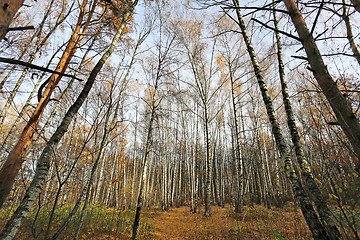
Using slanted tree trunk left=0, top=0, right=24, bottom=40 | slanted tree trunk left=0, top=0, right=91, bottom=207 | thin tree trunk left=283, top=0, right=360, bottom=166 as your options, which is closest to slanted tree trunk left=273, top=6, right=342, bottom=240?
thin tree trunk left=283, top=0, right=360, bottom=166

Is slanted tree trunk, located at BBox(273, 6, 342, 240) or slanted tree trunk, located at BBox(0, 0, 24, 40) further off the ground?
slanted tree trunk, located at BBox(0, 0, 24, 40)

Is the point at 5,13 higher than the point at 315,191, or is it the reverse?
the point at 5,13

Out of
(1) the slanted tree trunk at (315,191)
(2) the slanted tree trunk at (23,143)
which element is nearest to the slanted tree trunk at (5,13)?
(2) the slanted tree trunk at (23,143)

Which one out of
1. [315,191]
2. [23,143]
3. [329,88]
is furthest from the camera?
[23,143]

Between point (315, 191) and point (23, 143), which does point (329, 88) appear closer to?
point (315, 191)

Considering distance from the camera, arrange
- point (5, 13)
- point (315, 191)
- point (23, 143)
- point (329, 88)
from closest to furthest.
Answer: point (5, 13) < point (329, 88) < point (315, 191) < point (23, 143)

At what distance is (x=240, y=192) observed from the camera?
8102 millimetres

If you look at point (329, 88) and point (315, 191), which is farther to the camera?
point (315, 191)

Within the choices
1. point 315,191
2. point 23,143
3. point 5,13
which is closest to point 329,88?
point 315,191

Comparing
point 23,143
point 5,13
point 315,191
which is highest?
point 5,13

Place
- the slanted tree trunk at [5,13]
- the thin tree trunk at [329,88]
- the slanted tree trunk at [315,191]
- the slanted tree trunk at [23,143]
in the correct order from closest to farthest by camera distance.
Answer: the slanted tree trunk at [5,13] → the thin tree trunk at [329,88] → the slanted tree trunk at [315,191] → the slanted tree trunk at [23,143]

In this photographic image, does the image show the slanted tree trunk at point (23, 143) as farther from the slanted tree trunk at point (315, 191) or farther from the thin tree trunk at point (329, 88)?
the slanted tree trunk at point (315, 191)

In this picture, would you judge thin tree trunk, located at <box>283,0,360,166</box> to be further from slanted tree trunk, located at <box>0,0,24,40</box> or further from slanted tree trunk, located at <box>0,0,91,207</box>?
slanted tree trunk, located at <box>0,0,91,207</box>

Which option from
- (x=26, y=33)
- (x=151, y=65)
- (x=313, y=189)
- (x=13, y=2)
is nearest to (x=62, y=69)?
(x=13, y=2)
